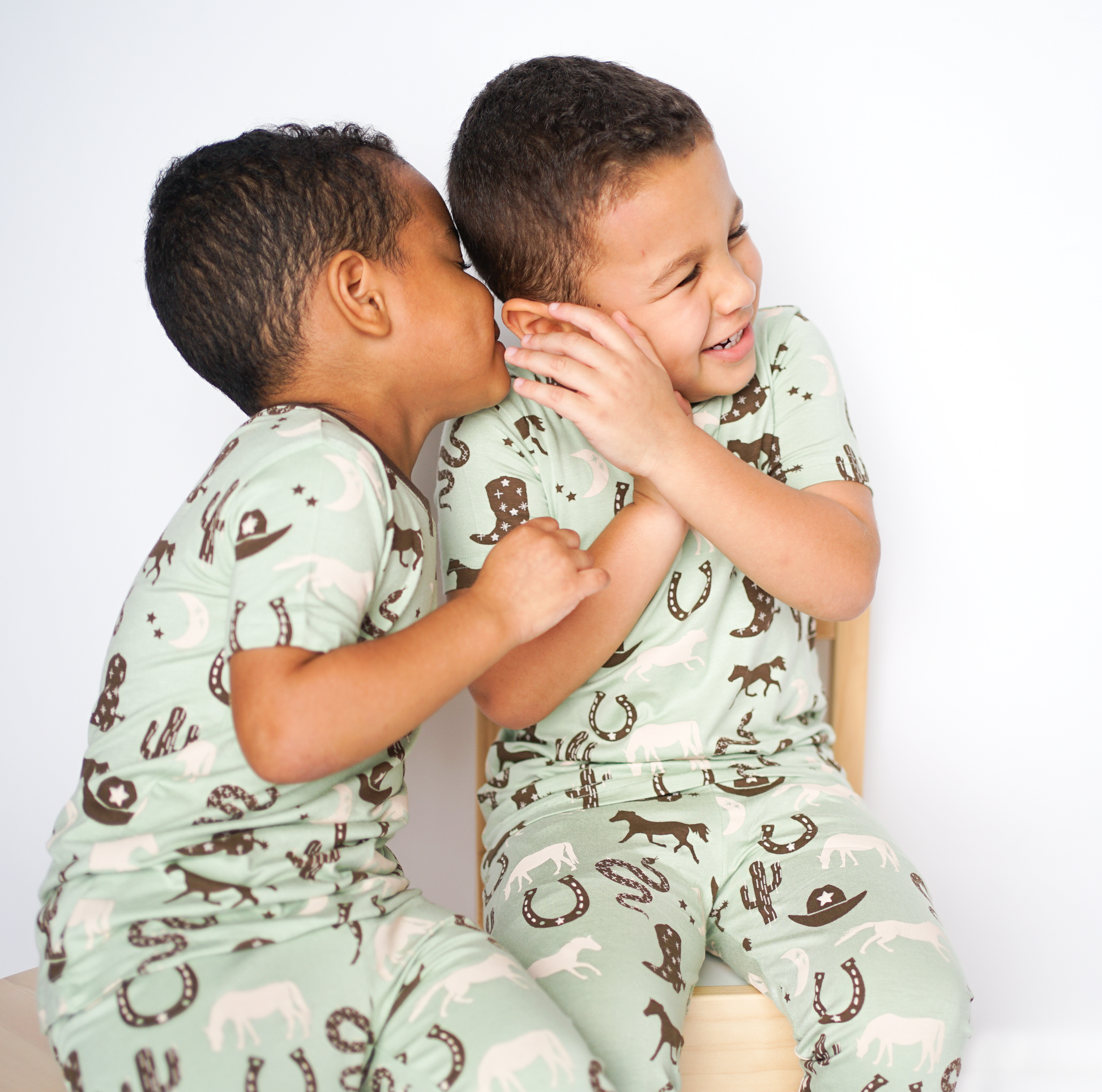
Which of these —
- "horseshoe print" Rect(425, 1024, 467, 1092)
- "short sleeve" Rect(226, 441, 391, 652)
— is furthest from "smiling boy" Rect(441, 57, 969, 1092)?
"short sleeve" Rect(226, 441, 391, 652)

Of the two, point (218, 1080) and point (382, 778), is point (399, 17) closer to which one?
point (382, 778)

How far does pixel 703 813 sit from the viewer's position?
3.00 ft

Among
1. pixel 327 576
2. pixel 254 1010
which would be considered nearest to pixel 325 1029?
pixel 254 1010

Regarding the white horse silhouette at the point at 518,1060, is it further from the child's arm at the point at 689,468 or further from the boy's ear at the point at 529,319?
the boy's ear at the point at 529,319

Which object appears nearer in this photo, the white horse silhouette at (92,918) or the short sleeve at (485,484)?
the white horse silhouette at (92,918)

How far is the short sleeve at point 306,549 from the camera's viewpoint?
67 centimetres

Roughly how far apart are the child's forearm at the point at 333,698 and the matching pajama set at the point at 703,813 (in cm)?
24

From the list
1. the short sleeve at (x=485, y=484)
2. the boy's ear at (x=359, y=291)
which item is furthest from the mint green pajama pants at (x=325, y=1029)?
the boy's ear at (x=359, y=291)

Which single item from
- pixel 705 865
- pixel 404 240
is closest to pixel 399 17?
pixel 404 240

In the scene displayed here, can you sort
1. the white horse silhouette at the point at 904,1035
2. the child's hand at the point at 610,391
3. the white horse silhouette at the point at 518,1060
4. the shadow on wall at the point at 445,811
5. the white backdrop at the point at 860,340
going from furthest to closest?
1. the shadow on wall at the point at 445,811
2. the white backdrop at the point at 860,340
3. the child's hand at the point at 610,391
4. the white horse silhouette at the point at 904,1035
5. the white horse silhouette at the point at 518,1060

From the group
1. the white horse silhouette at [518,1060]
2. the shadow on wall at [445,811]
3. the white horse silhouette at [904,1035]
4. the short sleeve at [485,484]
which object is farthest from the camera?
the shadow on wall at [445,811]

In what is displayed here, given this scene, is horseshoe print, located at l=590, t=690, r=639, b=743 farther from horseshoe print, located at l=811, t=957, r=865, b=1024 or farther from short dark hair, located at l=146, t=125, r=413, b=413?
short dark hair, located at l=146, t=125, r=413, b=413

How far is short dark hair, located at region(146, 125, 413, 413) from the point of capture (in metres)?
0.82

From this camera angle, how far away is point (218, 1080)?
2.06 feet
